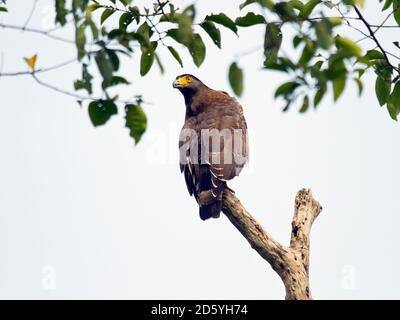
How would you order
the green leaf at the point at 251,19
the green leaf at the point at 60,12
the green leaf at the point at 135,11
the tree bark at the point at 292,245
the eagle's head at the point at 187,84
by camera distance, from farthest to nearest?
the eagle's head at the point at 187,84 → the tree bark at the point at 292,245 → the green leaf at the point at 135,11 → the green leaf at the point at 251,19 → the green leaf at the point at 60,12

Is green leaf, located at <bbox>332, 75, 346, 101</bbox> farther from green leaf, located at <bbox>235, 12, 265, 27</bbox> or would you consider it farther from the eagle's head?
the eagle's head

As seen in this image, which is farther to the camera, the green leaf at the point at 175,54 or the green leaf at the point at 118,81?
the green leaf at the point at 175,54

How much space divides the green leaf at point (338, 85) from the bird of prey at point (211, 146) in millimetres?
3731

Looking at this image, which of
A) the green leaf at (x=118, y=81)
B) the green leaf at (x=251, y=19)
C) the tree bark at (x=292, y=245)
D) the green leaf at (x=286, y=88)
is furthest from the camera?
the tree bark at (x=292, y=245)

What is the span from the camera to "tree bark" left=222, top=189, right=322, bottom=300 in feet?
16.0

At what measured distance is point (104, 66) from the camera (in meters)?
2.26

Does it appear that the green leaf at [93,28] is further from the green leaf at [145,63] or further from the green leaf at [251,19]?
the green leaf at [145,63]

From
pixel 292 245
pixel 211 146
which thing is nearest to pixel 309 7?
pixel 292 245

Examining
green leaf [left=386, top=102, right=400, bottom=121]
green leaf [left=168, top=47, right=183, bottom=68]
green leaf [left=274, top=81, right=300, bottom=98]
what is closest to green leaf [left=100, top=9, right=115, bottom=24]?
green leaf [left=168, top=47, right=183, bottom=68]

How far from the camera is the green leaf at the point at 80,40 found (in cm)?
219

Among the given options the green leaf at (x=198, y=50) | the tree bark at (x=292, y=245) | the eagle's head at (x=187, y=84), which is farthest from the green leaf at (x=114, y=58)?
the eagle's head at (x=187, y=84)

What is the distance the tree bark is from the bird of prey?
0.49 metres

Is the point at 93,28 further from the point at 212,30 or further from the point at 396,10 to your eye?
the point at 396,10
